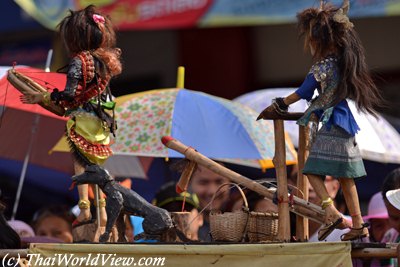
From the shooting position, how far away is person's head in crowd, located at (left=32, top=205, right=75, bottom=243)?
22.4 feet

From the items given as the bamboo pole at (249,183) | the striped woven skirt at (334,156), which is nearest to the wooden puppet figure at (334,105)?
the striped woven skirt at (334,156)

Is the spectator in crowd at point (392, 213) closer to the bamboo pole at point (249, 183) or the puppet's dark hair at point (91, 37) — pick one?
the bamboo pole at point (249, 183)

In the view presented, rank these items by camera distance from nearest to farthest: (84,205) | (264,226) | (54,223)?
1. (264,226)
2. (84,205)
3. (54,223)

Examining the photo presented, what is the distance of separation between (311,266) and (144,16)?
6018 mm

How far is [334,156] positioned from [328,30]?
58 centimetres

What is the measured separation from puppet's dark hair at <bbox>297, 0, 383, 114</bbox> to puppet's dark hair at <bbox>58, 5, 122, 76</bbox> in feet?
3.06

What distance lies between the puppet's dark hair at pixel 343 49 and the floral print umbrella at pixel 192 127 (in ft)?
5.30

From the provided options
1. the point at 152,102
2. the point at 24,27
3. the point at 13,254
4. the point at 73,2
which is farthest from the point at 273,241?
the point at 24,27

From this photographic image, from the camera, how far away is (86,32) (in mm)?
4863

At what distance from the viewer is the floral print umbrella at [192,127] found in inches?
246

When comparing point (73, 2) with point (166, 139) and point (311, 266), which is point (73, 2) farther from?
point (311, 266)

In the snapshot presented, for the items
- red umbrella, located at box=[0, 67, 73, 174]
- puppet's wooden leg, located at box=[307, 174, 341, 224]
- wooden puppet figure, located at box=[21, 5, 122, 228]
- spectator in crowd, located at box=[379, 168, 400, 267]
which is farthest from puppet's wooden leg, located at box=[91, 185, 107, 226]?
spectator in crowd, located at box=[379, 168, 400, 267]

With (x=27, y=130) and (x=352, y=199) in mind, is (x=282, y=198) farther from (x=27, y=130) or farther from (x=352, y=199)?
(x=27, y=130)

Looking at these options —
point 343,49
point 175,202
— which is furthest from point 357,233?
point 175,202
